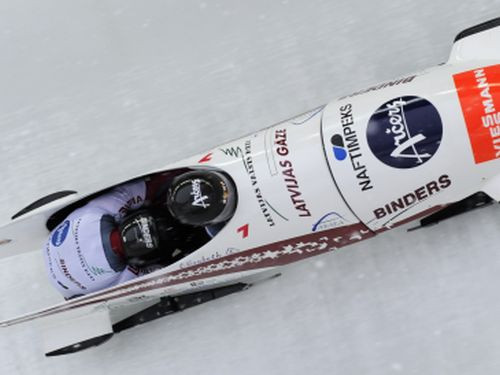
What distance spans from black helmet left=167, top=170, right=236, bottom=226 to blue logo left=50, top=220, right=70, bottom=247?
0.80 metres

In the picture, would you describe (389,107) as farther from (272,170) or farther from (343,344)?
(343,344)

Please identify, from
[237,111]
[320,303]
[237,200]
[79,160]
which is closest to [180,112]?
[237,111]

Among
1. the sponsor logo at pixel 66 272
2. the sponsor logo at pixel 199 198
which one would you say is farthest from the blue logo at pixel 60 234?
the sponsor logo at pixel 199 198

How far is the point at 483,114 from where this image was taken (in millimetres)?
3029

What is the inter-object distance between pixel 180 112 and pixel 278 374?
181 centimetres

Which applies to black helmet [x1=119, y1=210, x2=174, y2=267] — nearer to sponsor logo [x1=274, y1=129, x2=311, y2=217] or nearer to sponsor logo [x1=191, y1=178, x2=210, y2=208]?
sponsor logo [x1=191, y1=178, x2=210, y2=208]

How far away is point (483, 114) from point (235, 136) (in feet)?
5.34

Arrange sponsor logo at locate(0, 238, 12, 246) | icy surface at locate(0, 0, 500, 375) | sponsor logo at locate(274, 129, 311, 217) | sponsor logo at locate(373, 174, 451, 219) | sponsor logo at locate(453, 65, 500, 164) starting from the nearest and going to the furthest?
sponsor logo at locate(453, 65, 500, 164) < sponsor logo at locate(373, 174, 451, 219) < sponsor logo at locate(274, 129, 311, 217) < icy surface at locate(0, 0, 500, 375) < sponsor logo at locate(0, 238, 12, 246)

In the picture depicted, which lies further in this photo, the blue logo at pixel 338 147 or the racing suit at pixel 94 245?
the racing suit at pixel 94 245

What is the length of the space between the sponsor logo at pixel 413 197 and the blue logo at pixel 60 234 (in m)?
1.75

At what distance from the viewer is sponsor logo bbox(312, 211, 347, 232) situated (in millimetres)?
3275

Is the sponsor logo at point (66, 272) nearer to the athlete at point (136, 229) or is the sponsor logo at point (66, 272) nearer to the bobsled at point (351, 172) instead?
the athlete at point (136, 229)

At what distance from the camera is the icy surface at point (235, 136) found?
366 cm

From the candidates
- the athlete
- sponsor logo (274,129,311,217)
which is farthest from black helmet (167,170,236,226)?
sponsor logo (274,129,311,217)
